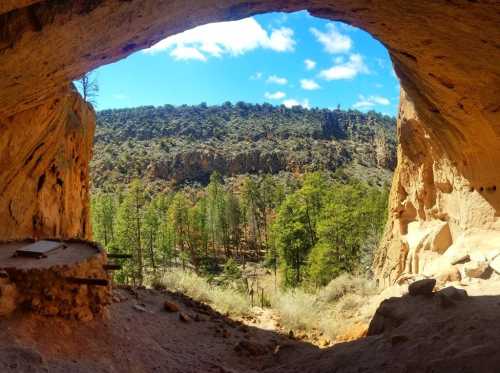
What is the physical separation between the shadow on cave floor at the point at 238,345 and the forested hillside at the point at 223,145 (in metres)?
60.2

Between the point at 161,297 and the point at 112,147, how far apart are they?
73384mm

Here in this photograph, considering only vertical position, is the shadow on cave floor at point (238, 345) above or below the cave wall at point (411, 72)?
below

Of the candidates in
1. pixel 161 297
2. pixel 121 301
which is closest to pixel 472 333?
pixel 121 301

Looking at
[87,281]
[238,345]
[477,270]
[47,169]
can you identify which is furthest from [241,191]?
[87,281]

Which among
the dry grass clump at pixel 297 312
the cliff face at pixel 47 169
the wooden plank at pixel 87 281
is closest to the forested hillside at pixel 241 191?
the dry grass clump at pixel 297 312

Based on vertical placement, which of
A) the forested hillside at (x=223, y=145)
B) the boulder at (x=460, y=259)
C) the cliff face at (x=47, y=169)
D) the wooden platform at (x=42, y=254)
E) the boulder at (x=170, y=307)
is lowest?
the boulder at (x=170, y=307)

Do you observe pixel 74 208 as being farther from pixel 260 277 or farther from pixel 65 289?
pixel 260 277

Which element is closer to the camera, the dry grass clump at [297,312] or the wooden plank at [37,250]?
the wooden plank at [37,250]

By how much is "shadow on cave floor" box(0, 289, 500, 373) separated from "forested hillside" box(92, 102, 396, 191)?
6018cm

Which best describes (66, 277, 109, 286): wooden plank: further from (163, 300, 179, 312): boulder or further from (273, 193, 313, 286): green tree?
(273, 193, 313, 286): green tree

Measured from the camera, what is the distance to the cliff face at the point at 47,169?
31.4 feet

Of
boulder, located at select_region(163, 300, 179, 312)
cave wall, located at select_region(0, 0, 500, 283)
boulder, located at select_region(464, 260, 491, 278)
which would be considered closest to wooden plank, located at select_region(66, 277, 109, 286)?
cave wall, located at select_region(0, 0, 500, 283)

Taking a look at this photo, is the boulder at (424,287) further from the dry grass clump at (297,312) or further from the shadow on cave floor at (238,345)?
the dry grass clump at (297,312)

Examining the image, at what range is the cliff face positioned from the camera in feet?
31.4
